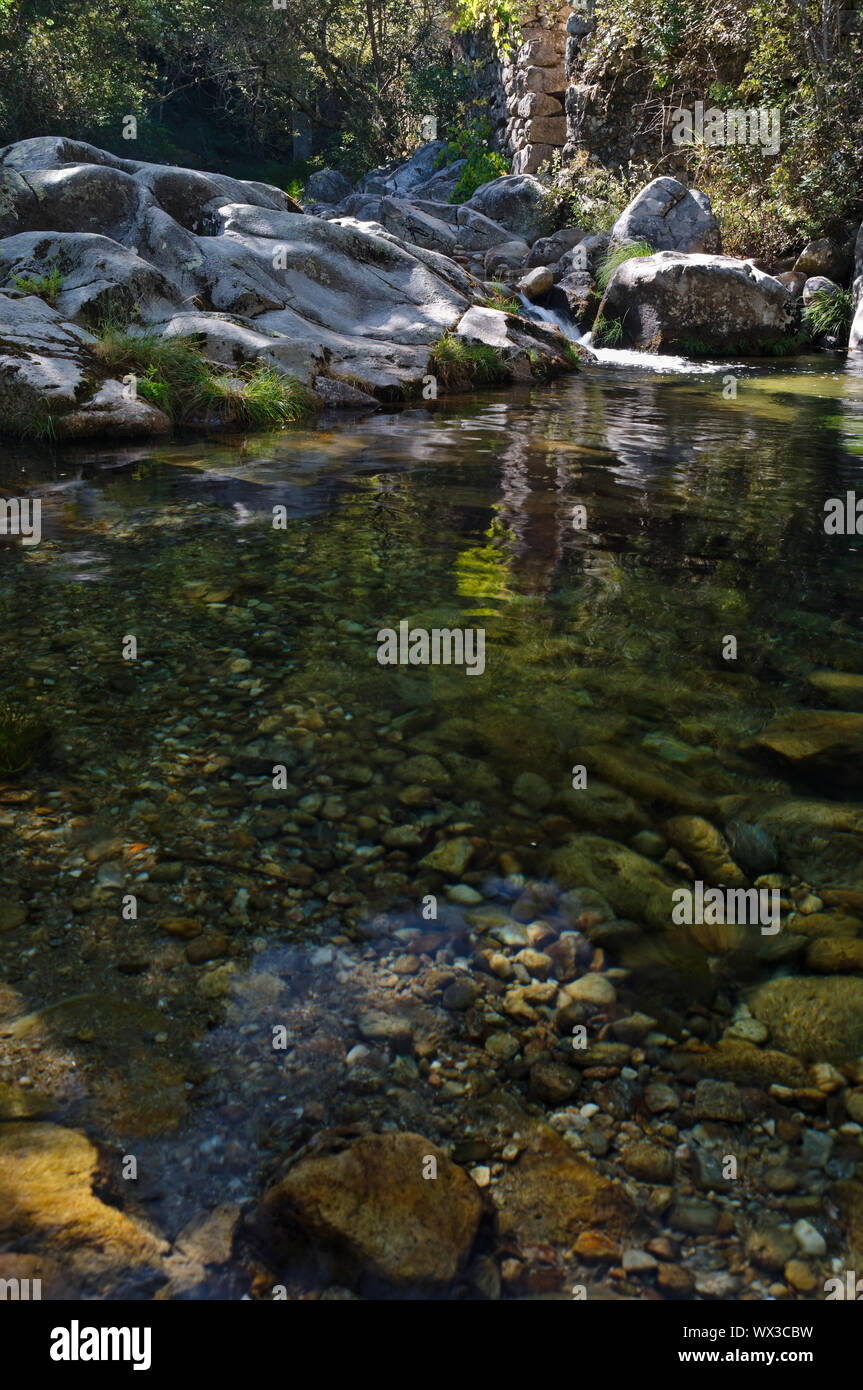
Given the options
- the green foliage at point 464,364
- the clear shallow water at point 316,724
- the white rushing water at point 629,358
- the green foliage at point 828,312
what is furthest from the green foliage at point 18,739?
the green foliage at point 828,312

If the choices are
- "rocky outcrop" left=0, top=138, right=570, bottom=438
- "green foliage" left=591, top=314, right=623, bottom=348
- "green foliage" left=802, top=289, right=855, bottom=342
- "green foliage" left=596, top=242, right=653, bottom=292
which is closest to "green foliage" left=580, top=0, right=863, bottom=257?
"green foliage" left=802, top=289, right=855, bottom=342

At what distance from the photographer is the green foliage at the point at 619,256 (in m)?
17.7

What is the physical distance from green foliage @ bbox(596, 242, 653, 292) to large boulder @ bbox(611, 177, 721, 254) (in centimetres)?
32

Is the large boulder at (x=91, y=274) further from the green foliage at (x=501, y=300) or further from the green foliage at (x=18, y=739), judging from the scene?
the green foliage at (x=18, y=739)

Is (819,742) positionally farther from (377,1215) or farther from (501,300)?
(501,300)

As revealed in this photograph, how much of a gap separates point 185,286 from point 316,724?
10.4 m

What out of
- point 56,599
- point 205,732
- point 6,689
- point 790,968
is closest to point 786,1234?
point 790,968

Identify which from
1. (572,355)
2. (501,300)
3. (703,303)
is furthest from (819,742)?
(703,303)

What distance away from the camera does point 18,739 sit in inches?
120

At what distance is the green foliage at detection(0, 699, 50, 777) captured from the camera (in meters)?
2.98

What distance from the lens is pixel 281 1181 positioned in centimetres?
169

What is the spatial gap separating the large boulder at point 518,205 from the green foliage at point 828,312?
828 cm

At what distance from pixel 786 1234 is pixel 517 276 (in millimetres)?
20766
